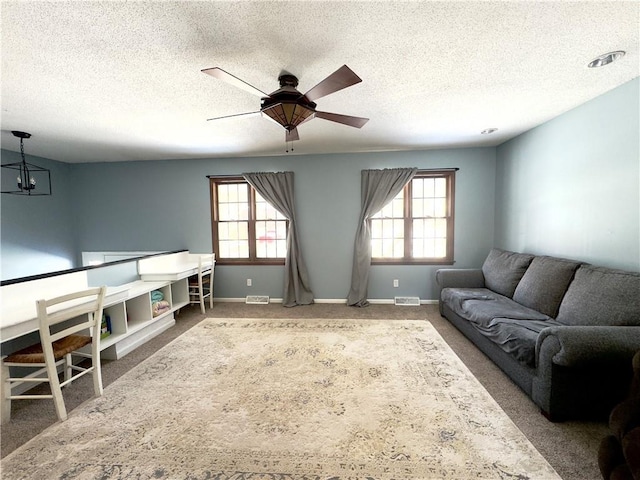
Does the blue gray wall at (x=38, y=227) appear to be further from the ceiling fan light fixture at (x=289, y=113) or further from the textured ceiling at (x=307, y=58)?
the ceiling fan light fixture at (x=289, y=113)

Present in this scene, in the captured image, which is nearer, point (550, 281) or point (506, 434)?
point (506, 434)

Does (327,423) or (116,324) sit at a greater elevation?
(116,324)

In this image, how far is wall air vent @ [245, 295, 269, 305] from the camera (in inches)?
180

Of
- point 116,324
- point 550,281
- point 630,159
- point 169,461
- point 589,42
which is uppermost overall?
point 589,42

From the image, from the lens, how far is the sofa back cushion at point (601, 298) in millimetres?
1857

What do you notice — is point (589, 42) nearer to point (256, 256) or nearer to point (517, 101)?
point (517, 101)

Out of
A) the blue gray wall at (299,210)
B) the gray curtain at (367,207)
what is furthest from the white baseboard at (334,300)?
the gray curtain at (367,207)

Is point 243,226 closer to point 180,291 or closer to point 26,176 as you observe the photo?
point 180,291

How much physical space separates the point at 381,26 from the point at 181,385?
303 cm

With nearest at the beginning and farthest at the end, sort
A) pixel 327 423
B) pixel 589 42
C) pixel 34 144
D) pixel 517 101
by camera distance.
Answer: pixel 589 42 → pixel 327 423 → pixel 517 101 → pixel 34 144

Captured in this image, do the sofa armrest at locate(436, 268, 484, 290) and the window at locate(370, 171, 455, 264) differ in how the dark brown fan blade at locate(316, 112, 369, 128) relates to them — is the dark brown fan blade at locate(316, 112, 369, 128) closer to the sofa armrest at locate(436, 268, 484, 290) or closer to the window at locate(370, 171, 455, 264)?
the window at locate(370, 171, 455, 264)

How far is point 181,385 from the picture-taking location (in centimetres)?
225

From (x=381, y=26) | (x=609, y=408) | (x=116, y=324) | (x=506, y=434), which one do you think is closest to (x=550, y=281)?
(x=609, y=408)

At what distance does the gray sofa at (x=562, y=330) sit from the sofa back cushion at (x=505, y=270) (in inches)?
0.5
